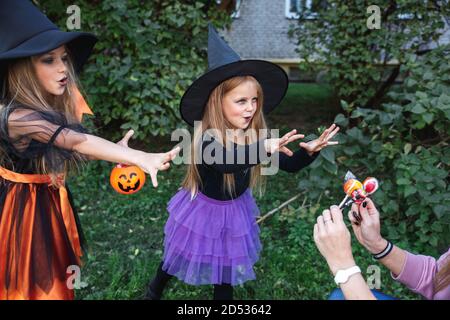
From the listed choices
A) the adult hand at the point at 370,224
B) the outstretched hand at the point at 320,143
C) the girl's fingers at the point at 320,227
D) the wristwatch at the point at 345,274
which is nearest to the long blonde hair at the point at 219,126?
A: the outstretched hand at the point at 320,143

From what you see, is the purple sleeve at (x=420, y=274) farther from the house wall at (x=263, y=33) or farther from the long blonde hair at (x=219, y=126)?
the house wall at (x=263, y=33)

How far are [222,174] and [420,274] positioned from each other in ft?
3.43

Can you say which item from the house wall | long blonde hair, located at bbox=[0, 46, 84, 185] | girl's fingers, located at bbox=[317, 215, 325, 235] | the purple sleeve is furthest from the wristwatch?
the house wall

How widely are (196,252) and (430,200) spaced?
1.55 meters

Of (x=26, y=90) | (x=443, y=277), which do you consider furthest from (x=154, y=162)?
(x=443, y=277)

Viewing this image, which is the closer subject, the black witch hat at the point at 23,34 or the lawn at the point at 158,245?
Answer: the black witch hat at the point at 23,34

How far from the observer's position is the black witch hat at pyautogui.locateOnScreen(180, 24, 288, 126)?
7.08ft

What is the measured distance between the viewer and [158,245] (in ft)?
11.5

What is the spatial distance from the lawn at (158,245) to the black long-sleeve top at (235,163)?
81 centimetres

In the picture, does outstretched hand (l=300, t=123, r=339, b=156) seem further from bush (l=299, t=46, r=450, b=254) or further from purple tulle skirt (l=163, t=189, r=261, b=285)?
bush (l=299, t=46, r=450, b=254)

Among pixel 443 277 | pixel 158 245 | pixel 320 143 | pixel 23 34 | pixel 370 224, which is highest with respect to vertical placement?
Answer: pixel 23 34

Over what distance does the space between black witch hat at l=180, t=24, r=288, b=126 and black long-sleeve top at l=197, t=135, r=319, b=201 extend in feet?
0.75

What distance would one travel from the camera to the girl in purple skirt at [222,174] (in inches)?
88.7

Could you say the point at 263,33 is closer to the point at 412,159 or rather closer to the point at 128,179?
the point at 412,159
